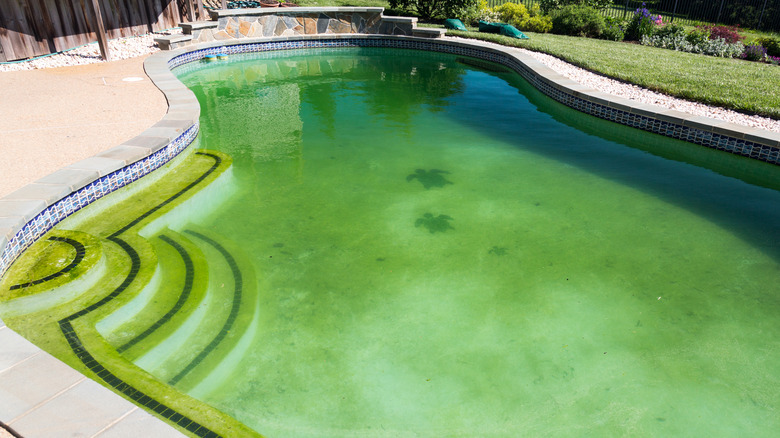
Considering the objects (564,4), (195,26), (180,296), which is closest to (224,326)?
(180,296)

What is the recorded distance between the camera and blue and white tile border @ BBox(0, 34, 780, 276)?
4676 mm

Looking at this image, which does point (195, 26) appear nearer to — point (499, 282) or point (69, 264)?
point (69, 264)

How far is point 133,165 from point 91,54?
7.41 m

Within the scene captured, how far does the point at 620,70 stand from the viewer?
10758mm

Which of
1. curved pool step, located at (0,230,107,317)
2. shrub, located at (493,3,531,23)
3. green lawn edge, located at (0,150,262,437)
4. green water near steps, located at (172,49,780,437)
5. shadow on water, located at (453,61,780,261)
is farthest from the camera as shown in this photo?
shrub, located at (493,3,531,23)

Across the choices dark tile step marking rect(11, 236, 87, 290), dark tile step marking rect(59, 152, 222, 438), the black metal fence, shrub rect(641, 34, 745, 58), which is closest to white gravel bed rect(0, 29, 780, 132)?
shrub rect(641, 34, 745, 58)

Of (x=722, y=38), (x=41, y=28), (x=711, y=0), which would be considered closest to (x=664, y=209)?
(x=722, y=38)

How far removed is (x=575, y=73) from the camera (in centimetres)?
1091

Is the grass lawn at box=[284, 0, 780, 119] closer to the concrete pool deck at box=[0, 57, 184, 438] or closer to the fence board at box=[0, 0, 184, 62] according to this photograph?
the concrete pool deck at box=[0, 57, 184, 438]

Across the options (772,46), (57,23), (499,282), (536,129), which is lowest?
(499,282)

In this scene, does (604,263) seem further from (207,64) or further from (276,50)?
(276,50)

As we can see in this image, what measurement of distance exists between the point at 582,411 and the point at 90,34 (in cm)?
1378

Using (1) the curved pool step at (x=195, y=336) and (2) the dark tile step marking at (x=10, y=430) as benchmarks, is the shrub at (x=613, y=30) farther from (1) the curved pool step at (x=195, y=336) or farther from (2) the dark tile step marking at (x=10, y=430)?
(2) the dark tile step marking at (x=10, y=430)

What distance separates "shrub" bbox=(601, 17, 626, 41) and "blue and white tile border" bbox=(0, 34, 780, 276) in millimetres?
4462
